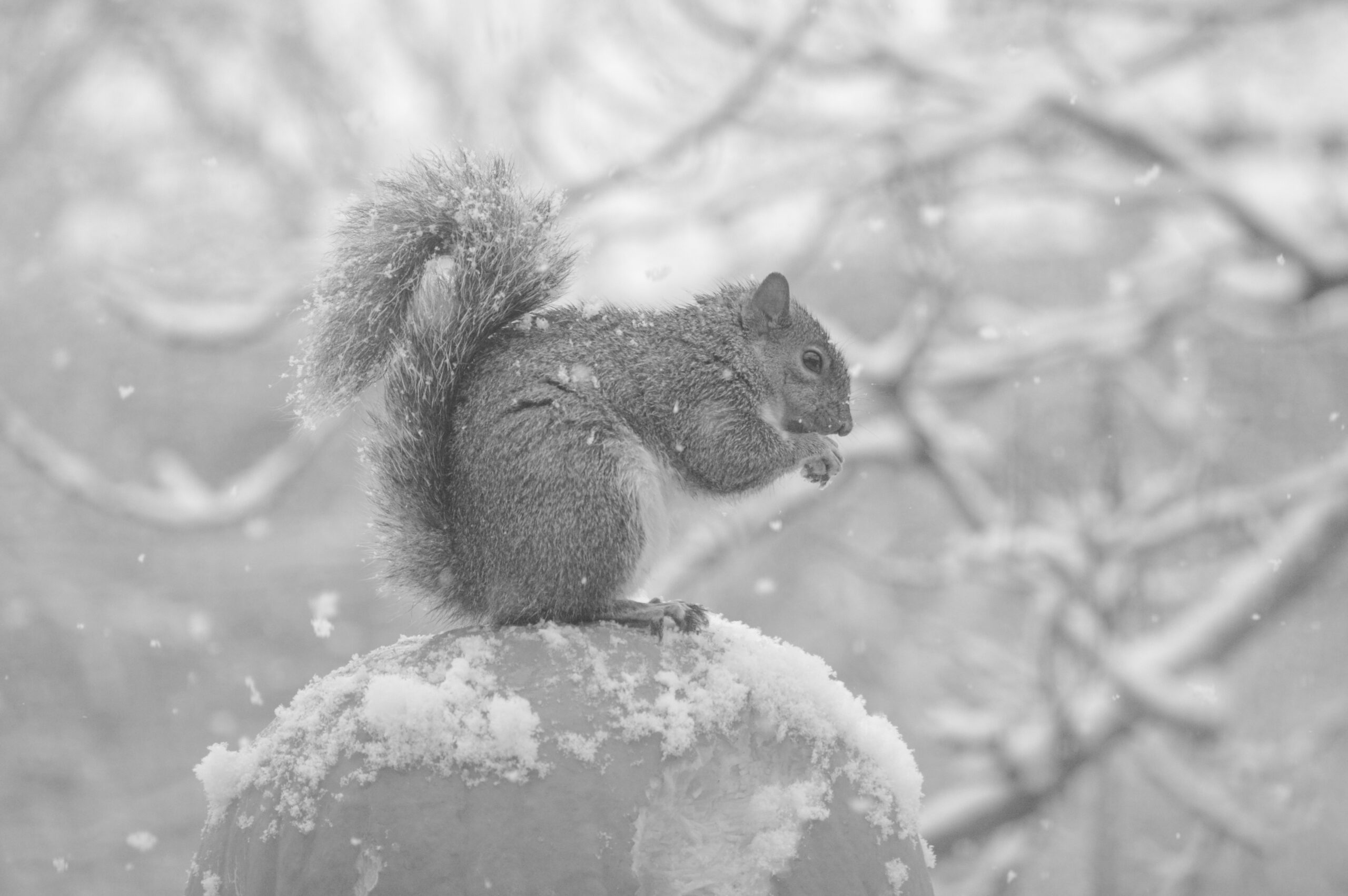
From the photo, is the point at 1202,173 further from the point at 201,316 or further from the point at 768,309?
the point at 201,316

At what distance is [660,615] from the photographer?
3.36ft

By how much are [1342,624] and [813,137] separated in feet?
8.67

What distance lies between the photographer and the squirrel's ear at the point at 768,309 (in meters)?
1.34

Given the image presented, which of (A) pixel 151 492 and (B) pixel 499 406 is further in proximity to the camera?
(A) pixel 151 492

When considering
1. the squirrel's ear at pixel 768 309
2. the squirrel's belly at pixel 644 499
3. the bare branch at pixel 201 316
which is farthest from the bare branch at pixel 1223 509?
the squirrel's belly at pixel 644 499

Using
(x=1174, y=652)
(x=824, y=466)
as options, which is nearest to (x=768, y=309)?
(x=824, y=466)

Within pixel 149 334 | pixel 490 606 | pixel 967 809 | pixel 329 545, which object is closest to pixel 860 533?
pixel 329 545

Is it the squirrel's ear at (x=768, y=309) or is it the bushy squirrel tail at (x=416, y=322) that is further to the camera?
the squirrel's ear at (x=768, y=309)

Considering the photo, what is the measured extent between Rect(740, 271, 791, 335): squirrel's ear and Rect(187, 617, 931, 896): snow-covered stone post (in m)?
0.50

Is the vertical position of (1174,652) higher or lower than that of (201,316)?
lower

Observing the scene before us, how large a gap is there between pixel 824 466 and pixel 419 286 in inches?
17.7

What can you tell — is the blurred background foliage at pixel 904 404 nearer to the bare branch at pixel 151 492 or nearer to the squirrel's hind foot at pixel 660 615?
the bare branch at pixel 151 492

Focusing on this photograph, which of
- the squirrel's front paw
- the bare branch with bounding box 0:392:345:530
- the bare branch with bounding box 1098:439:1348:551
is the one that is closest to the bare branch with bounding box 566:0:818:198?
the bare branch with bounding box 0:392:345:530

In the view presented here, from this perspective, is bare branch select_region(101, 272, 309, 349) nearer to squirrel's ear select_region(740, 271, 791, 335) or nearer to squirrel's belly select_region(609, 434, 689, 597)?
squirrel's ear select_region(740, 271, 791, 335)
